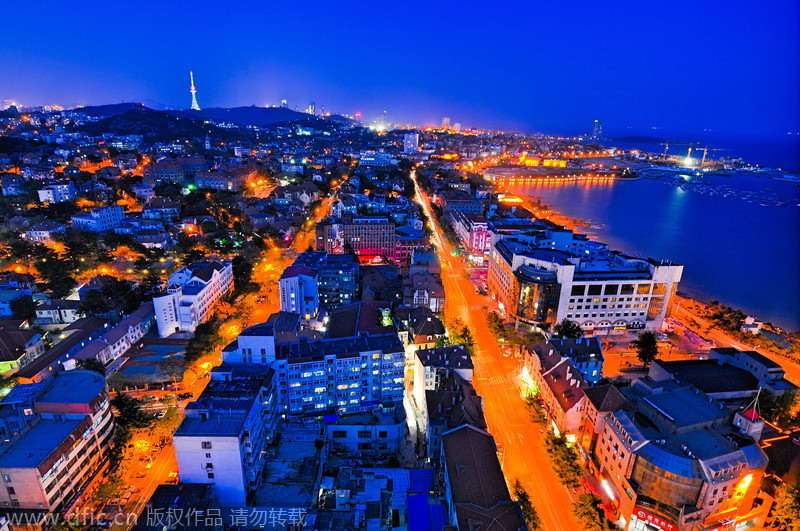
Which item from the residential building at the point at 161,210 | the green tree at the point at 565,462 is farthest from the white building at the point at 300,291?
the residential building at the point at 161,210

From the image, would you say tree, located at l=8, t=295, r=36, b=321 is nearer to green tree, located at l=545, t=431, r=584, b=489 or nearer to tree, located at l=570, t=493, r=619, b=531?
green tree, located at l=545, t=431, r=584, b=489

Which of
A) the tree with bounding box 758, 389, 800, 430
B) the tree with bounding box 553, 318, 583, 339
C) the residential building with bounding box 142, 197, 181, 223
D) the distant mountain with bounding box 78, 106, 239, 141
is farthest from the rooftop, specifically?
the distant mountain with bounding box 78, 106, 239, 141

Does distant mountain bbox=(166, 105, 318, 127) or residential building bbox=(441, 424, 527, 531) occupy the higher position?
distant mountain bbox=(166, 105, 318, 127)

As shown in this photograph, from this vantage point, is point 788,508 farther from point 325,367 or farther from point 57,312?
point 57,312

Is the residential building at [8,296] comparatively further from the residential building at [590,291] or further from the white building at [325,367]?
the residential building at [590,291]

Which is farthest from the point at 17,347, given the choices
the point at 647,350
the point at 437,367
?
the point at 647,350
